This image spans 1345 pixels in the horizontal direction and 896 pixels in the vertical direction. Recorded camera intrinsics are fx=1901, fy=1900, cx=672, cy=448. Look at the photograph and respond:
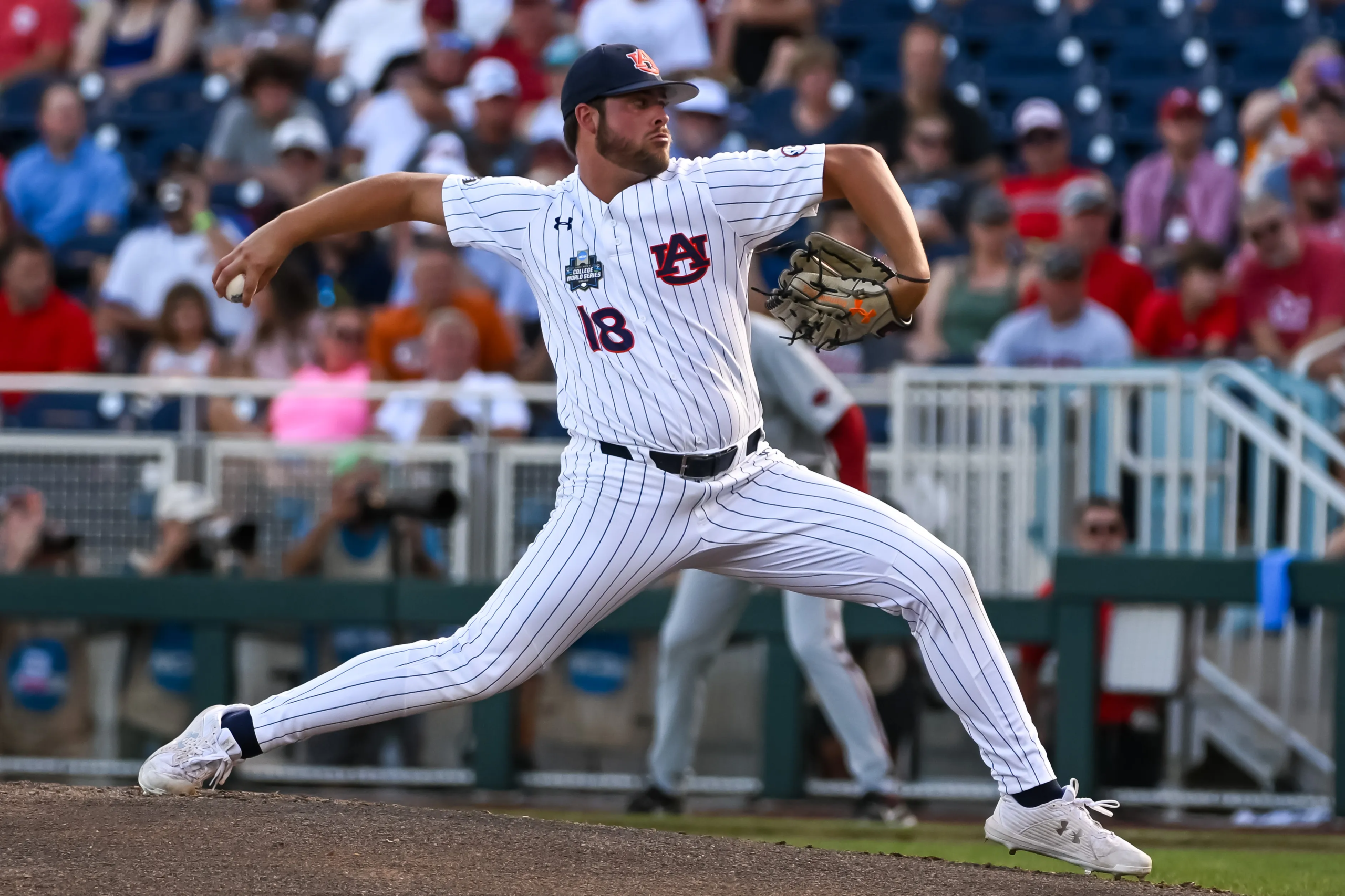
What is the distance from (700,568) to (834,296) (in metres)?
0.72

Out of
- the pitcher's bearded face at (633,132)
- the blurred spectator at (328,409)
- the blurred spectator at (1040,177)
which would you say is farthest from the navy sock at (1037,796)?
the blurred spectator at (1040,177)

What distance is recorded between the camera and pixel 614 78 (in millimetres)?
4379

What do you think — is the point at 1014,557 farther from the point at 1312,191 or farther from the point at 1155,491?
the point at 1312,191

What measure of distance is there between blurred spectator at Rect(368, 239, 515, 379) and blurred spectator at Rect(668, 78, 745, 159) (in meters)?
1.32

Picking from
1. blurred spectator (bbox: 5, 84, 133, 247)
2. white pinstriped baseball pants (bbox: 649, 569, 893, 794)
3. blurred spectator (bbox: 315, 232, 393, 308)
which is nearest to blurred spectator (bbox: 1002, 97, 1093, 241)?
blurred spectator (bbox: 315, 232, 393, 308)

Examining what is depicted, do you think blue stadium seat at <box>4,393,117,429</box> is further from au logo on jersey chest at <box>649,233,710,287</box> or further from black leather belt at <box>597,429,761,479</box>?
au logo on jersey chest at <box>649,233,710,287</box>

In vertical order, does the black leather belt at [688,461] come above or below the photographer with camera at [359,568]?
above

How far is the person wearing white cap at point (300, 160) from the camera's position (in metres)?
11.0

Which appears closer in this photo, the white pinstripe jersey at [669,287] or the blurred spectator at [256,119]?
the white pinstripe jersey at [669,287]

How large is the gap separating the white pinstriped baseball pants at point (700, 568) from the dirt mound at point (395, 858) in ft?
1.01

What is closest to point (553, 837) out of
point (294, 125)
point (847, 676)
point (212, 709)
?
point (212, 709)

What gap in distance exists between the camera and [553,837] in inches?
179

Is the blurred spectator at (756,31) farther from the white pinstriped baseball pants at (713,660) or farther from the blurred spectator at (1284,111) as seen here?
the white pinstriped baseball pants at (713,660)

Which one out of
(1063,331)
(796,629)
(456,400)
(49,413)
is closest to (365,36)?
(49,413)
